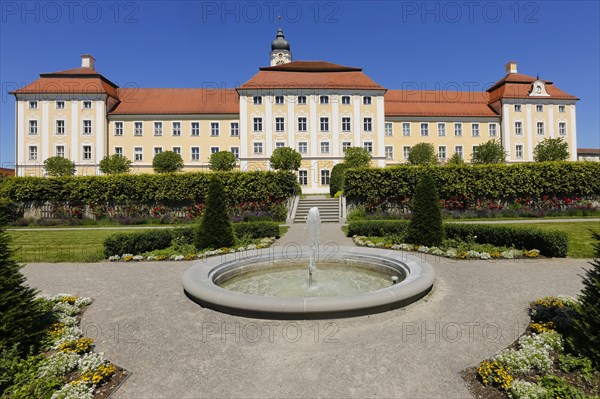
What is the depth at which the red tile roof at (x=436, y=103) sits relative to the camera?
41500 millimetres

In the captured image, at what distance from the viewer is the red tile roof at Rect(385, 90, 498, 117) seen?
41.5 meters

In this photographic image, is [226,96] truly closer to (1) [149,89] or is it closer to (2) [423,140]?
(1) [149,89]

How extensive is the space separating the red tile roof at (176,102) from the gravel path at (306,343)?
35777 mm

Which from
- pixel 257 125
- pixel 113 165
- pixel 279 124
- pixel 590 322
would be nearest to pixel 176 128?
pixel 113 165

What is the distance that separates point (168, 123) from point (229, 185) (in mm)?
23431

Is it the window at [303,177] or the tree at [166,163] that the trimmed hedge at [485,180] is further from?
the tree at [166,163]

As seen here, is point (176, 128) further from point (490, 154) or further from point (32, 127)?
point (490, 154)

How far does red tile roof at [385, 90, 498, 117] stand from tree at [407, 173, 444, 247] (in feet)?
106

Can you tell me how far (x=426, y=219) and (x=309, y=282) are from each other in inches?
232

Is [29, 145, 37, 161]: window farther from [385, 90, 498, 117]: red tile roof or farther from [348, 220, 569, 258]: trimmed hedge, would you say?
[385, 90, 498, 117]: red tile roof

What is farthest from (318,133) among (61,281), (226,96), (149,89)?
(61,281)

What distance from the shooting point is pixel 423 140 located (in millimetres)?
41375

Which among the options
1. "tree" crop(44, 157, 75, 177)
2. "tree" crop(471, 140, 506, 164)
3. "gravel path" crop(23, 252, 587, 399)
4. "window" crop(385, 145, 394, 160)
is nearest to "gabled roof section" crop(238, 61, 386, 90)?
"window" crop(385, 145, 394, 160)

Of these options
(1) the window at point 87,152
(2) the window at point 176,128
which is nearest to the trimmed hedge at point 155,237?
(2) the window at point 176,128
